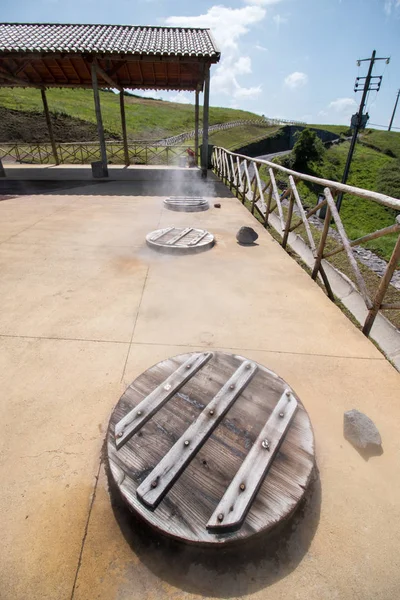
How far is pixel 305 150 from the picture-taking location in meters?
39.8

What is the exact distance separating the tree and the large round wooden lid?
4442 centimetres

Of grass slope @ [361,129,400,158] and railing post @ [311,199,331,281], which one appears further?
grass slope @ [361,129,400,158]

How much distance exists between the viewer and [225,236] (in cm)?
528

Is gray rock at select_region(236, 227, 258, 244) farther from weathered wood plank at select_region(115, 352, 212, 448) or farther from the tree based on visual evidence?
the tree

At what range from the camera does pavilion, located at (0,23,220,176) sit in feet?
31.4

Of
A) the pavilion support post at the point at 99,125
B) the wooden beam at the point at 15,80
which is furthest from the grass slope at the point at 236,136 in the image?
the pavilion support post at the point at 99,125

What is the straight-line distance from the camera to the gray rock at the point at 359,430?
1686mm

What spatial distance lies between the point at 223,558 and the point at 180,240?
13.1 feet

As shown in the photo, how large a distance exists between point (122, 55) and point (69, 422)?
1166 centimetres

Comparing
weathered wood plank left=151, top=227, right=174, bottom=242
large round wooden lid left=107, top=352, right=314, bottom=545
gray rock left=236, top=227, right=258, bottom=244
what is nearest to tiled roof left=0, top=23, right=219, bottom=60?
weathered wood plank left=151, top=227, right=174, bottom=242

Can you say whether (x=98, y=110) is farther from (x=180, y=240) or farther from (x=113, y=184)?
(x=180, y=240)

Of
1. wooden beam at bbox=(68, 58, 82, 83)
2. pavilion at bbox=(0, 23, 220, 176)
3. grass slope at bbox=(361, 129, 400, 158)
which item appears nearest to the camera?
pavilion at bbox=(0, 23, 220, 176)

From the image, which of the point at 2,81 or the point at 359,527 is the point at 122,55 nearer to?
the point at 2,81

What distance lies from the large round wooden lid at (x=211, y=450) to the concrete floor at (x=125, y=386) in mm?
175
